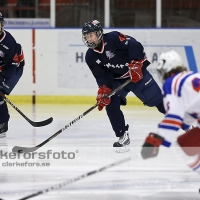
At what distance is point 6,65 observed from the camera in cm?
535

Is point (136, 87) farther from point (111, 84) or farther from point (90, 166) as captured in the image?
point (90, 166)

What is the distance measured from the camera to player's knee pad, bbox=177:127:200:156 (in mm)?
3098

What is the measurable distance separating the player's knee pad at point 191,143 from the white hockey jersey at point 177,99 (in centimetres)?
20

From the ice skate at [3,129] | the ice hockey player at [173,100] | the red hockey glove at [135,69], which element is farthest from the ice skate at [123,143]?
the ice hockey player at [173,100]

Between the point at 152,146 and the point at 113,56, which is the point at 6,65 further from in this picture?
the point at 152,146

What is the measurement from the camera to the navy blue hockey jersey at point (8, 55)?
5250 millimetres

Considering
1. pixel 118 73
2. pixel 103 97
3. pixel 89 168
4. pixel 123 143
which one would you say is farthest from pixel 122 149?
pixel 89 168

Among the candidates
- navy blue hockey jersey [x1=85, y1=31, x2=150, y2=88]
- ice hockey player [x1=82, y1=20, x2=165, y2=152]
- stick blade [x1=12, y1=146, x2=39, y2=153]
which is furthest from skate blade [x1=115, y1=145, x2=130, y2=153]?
stick blade [x1=12, y1=146, x2=39, y2=153]

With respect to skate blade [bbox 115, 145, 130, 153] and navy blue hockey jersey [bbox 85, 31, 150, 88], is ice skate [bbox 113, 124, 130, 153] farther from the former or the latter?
navy blue hockey jersey [bbox 85, 31, 150, 88]

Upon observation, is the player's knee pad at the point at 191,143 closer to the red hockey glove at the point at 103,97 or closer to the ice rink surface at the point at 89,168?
the ice rink surface at the point at 89,168

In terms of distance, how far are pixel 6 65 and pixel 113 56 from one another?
110 centimetres

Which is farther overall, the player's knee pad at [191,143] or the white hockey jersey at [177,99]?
the player's knee pad at [191,143]

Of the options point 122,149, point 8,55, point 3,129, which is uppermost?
point 8,55

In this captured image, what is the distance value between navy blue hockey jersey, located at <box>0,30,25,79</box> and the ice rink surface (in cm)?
54
